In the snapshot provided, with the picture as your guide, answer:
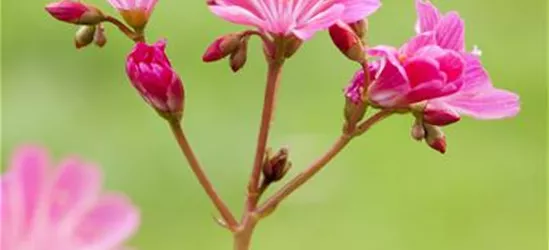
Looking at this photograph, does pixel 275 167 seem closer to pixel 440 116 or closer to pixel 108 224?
pixel 440 116

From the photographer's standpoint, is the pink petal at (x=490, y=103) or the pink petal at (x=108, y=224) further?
the pink petal at (x=490, y=103)

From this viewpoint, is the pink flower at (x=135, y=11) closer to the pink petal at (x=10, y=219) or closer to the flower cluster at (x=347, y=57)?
the flower cluster at (x=347, y=57)

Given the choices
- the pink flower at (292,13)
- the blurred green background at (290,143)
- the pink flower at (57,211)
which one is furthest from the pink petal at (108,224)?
the blurred green background at (290,143)

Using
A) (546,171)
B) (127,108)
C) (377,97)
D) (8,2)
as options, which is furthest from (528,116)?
(377,97)

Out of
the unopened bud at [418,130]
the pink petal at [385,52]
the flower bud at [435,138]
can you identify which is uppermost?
the pink petal at [385,52]

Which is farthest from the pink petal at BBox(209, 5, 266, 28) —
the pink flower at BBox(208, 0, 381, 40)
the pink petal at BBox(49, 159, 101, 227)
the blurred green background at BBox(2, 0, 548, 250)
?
the blurred green background at BBox(2, 0, 548, 250)

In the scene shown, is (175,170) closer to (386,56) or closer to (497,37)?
(497,37)

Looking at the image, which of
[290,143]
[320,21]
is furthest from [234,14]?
[290,143]
